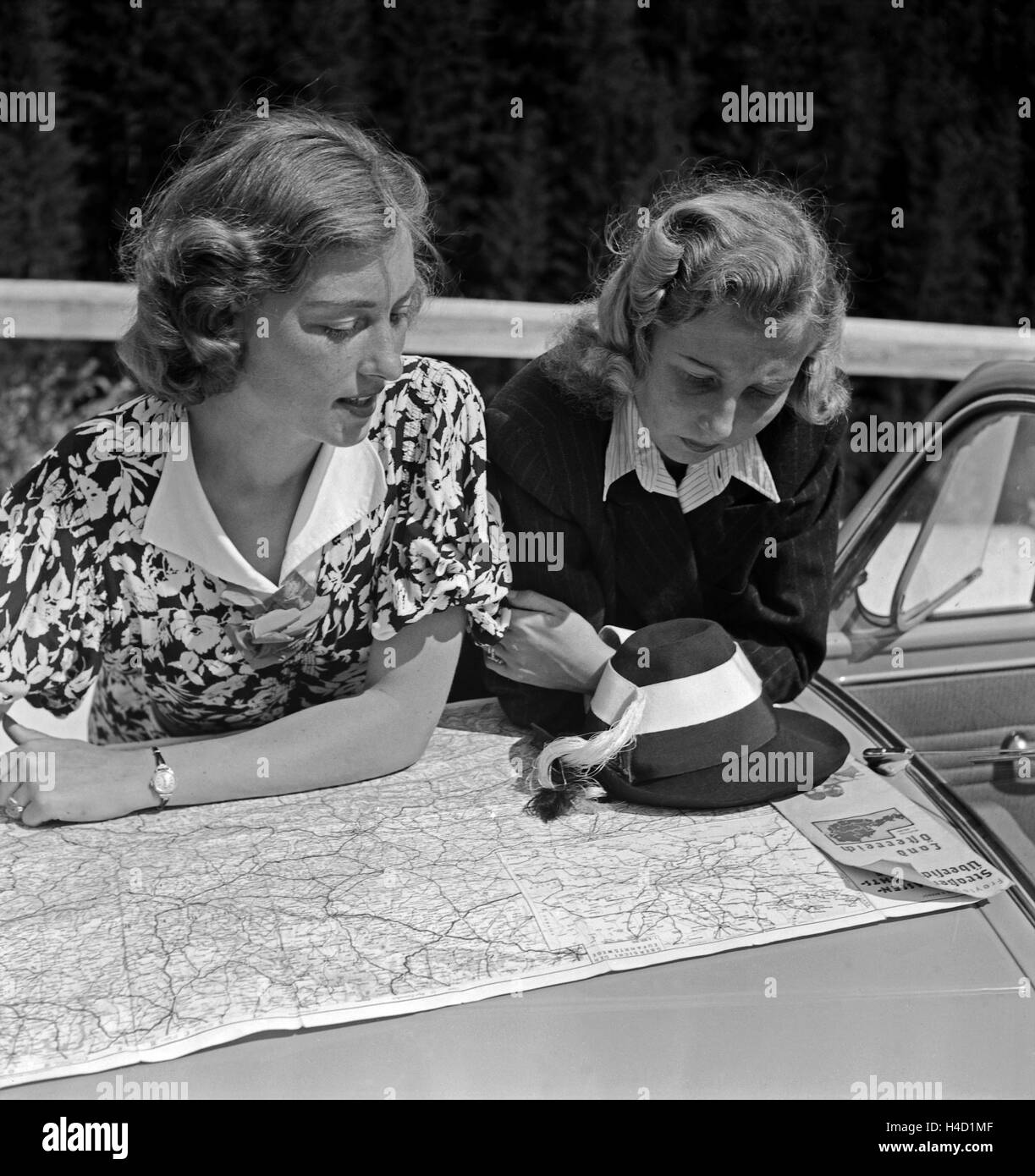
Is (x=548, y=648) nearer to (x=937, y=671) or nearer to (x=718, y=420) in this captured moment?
(x=718, y=420)

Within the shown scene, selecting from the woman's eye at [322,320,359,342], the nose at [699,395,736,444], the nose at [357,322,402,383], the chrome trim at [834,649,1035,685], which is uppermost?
the woman's eye at [322,320,359,342]

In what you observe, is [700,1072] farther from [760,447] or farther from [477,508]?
[760,447]

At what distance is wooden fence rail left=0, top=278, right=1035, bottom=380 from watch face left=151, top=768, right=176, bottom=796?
8.04 feet

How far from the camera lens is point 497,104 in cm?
629

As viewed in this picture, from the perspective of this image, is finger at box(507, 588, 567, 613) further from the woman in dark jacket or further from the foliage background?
the foliage background

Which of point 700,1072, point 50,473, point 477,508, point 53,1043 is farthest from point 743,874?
point 50,473

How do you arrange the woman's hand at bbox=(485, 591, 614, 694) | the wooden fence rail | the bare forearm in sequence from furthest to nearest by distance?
the wooden fence rail < the woman's hand at bbox=(485, 591, 614, 694) < the bare forearm

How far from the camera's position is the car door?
8.70ft

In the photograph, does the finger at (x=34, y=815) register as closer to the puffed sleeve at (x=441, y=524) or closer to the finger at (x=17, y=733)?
the finger at (x=17, y=733)

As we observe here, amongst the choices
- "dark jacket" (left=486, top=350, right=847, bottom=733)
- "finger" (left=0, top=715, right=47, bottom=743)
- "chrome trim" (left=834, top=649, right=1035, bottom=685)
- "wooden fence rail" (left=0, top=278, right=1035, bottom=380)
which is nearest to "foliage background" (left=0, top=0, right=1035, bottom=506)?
"wooden fence rail" (left=0, top=278, right=1035, bottom=380)

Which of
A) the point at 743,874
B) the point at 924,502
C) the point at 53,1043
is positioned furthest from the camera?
the point at 924,502

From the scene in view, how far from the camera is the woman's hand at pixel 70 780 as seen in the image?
2.00m

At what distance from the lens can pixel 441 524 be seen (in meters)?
2.18
